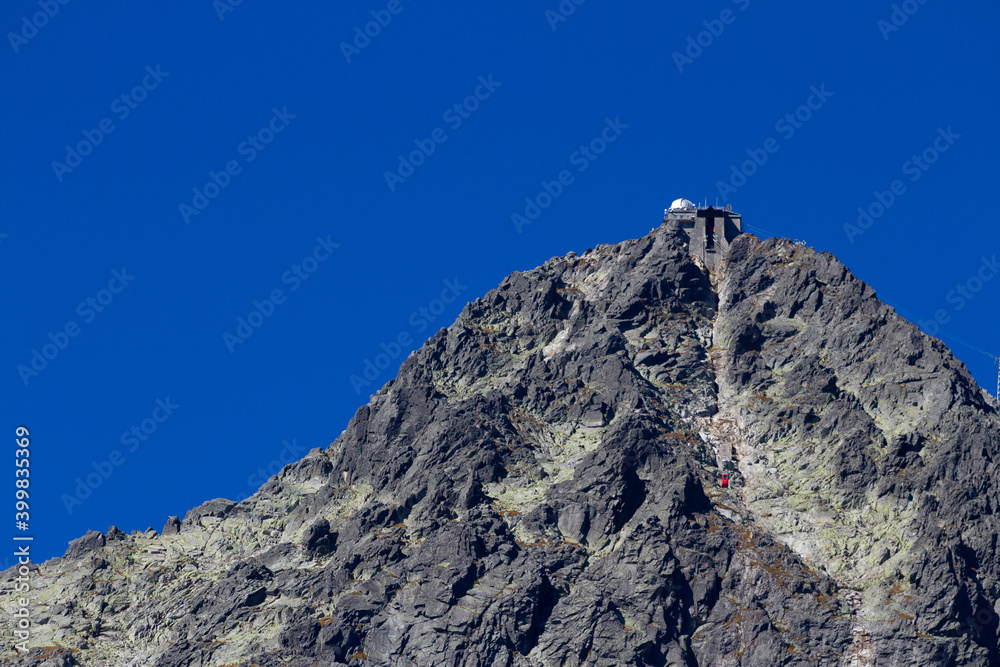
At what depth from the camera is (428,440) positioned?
17588 cm

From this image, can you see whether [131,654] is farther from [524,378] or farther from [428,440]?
[524,378]

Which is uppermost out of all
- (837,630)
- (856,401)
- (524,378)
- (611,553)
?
(524,378)

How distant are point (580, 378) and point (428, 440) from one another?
15.4 m

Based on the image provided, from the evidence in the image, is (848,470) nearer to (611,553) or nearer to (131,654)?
(611,553)

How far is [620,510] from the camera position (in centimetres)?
16400

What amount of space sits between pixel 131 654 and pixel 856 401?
2483 inches

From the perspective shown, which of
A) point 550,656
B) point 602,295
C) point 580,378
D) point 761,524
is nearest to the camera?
point 550,656

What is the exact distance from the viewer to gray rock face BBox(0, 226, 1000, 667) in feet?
510

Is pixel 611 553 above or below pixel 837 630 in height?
above

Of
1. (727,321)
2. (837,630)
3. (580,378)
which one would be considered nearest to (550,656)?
(837,630)

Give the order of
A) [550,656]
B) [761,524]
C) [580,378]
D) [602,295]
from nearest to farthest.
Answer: [550,656]
[761,524]
[580,378]
[602,295]

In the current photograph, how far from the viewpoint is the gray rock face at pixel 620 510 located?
156 meters

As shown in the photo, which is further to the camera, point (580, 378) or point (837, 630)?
point (580, 378)

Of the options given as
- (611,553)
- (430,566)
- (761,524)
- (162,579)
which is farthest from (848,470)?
(162,579)
